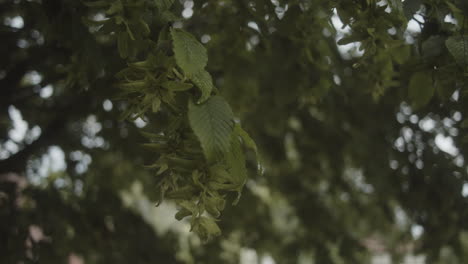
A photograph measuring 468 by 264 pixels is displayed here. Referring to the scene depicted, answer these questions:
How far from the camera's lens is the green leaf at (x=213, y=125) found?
0.91m

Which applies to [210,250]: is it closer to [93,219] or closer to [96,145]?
[93,219]

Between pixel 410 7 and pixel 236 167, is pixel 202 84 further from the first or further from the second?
pixel 410 7

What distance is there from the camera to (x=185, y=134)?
1005mm

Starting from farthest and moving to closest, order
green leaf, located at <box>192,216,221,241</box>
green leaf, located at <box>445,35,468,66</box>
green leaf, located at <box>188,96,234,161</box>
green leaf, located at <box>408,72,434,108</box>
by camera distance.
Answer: green leaf, located at <box>408,72,434,108</box>, green leaf, located at <box>445,35,468,66</box>, green leaf, located at <box>192,216,221,241</box>, green leaf, located at <box>188,96,234,161</box>

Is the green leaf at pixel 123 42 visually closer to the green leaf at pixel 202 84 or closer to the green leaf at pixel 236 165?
the green leaf at pixel 202 84

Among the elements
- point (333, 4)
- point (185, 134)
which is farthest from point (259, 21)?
point (185, 134)

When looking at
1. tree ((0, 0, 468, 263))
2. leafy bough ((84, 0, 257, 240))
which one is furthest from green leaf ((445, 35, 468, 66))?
leafy bough ((84, 0, 257, 240))

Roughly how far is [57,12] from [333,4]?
91cm

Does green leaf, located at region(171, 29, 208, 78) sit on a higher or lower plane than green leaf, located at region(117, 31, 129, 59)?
higher

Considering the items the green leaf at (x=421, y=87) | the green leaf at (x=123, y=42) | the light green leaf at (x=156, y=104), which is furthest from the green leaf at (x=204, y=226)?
the green leaf at (x=421, y=87)

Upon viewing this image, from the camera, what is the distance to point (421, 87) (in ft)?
5.13

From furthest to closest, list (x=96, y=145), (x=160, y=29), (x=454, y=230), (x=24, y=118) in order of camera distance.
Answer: (x=96, y=145), (x=454, y=230), (x=24, y=118), (x=160, y=29)

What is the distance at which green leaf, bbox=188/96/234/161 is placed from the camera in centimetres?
91

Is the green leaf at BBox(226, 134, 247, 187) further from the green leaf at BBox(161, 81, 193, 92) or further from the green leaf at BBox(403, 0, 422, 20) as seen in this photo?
the green leaf at BBox(403, 0, 422, 20)
